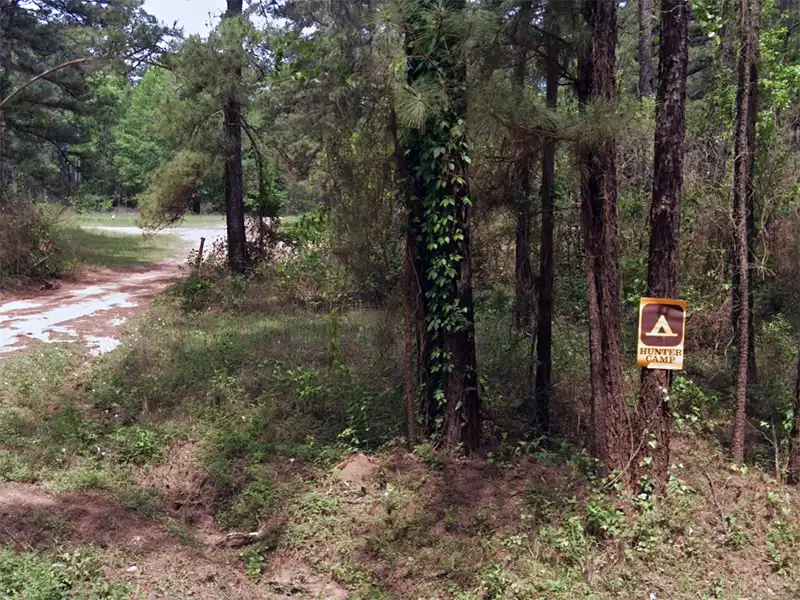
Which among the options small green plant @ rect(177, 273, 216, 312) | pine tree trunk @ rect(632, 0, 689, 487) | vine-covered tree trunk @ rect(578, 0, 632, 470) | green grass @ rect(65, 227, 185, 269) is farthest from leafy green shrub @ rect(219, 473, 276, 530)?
green grass @ rect(65, 227, 185, 269)

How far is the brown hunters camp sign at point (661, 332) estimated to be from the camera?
573 cm

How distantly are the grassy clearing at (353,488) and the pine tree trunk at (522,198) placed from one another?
0.66 m

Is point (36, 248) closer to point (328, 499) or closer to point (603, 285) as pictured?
point (328, 499)

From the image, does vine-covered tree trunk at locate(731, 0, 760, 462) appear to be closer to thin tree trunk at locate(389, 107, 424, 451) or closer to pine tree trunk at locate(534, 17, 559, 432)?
pine tree trunk at locate(534, 17, 559, 432)

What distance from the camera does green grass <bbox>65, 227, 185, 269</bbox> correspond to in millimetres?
19406

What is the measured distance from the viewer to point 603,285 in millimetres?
6027

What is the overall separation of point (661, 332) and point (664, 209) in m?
1.00

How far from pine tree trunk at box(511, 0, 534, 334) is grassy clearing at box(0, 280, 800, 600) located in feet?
2.17

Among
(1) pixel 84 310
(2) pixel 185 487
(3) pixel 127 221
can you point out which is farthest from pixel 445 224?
(3) pixel 127 221

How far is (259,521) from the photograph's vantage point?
639 cm

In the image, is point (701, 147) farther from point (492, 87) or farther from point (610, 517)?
point (610, 517)

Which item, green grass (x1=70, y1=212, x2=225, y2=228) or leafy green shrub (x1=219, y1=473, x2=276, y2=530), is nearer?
leafy green shrub (x1=219, y1=473, x2=276, y2=530)

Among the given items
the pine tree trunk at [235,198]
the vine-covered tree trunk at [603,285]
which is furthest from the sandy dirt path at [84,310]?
the vine-covered tree trunk at [603,285]

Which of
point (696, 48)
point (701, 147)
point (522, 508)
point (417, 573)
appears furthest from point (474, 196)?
point (696, 48)
